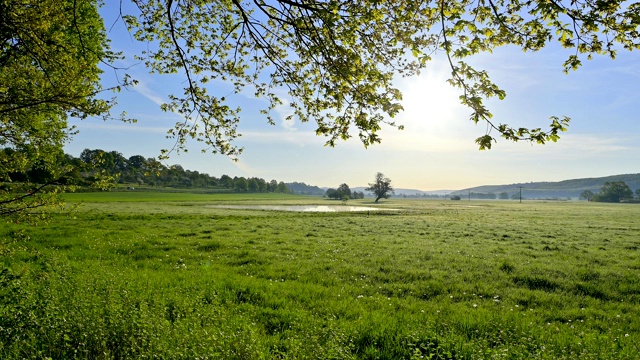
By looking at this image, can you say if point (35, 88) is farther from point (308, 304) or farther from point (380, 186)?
point (380, 186)

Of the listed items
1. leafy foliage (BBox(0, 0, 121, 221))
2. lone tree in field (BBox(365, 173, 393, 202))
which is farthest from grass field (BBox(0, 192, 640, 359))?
lone tree in field (BBox(365, 173, 393, 202))

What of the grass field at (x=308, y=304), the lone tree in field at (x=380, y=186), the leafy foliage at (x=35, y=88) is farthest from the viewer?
the lone tree in field at (x=380, y=186)

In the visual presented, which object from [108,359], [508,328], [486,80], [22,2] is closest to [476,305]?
[508,328]

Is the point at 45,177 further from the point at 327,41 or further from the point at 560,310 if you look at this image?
the point at 560,310

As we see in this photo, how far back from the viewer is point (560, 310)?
10492mm

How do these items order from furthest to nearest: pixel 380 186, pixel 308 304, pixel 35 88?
1. pixel 380 186
2. pixel 308 304
3. pixel 35 88

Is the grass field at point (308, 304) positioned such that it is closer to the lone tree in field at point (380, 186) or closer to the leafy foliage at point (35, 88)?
the leafy foliage at point (35, 88)

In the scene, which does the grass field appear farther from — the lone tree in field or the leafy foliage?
the lone tree in field

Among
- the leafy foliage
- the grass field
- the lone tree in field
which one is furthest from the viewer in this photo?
the lone tree in field

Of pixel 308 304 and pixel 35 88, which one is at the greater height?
pixel 35 88

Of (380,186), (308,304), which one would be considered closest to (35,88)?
(308,304)

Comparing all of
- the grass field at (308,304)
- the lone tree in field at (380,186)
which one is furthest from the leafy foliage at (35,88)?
the lone tree in field at (380,186)

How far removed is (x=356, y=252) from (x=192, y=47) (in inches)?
552

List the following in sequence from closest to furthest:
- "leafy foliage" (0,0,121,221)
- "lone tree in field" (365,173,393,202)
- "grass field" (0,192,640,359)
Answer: "grass field" (0,192,640,359) → "leafy foliage" (0,0,121,221) → "lone tree in field" (365,173,393,202)
